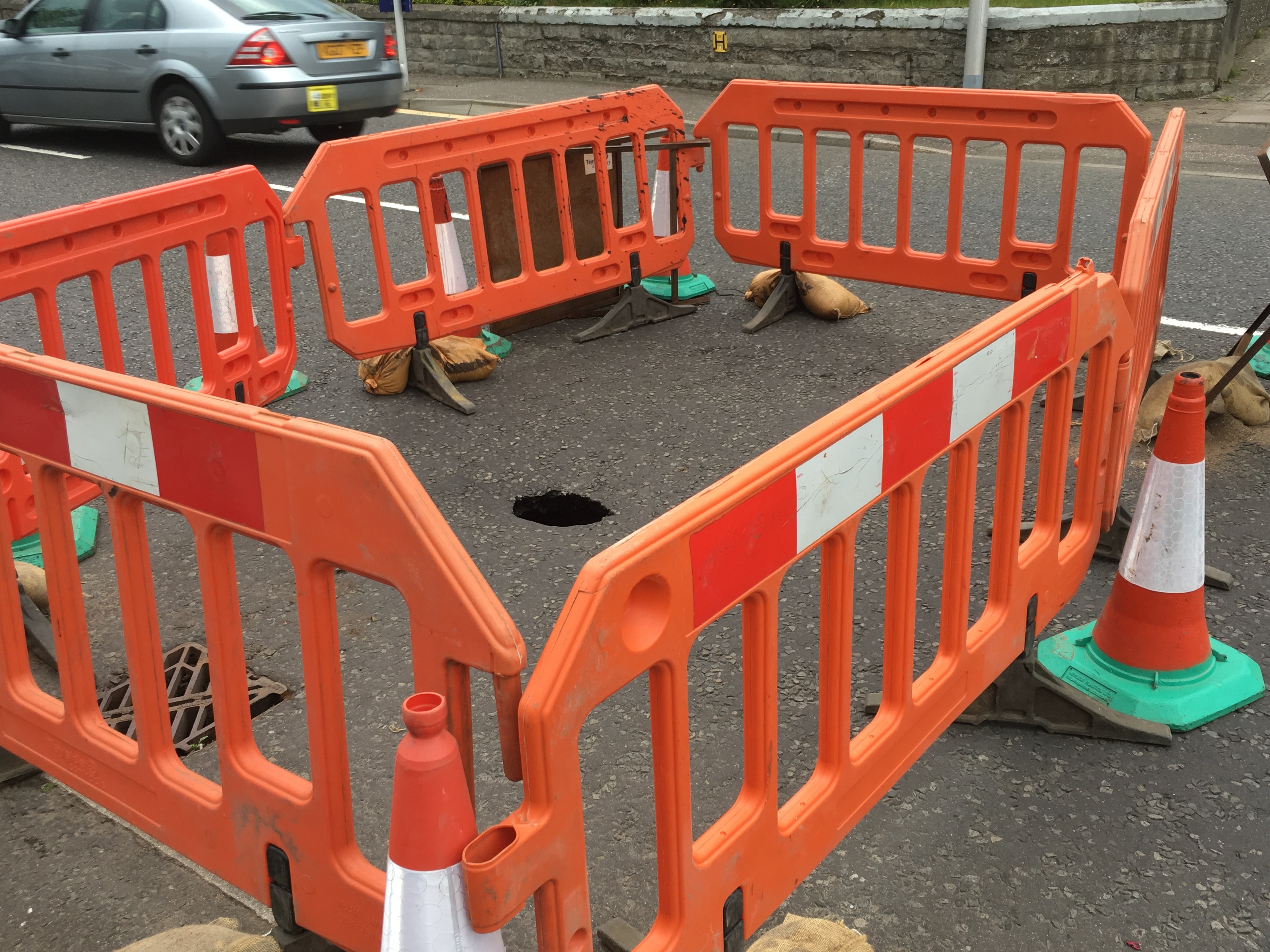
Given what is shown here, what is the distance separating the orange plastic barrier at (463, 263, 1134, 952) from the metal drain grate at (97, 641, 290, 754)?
1733 millimetres

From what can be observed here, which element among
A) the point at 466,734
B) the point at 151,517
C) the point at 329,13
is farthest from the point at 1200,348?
the point at 329,13

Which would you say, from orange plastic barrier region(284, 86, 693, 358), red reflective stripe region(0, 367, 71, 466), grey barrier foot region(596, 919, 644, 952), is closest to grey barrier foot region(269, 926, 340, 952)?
grey barrier foot region(596, 919, 644, 952)

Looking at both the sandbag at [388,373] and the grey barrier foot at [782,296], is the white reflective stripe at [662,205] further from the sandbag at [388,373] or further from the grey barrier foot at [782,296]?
the sandbag at [388,373]

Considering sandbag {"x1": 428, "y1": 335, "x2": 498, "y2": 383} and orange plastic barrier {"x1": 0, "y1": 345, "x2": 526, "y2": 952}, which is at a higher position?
orange plastic barrier {"x1": 0, "y1": 345, "x2": 526, "y2": 952}

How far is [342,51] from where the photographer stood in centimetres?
1162

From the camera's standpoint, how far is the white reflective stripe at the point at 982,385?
254cm

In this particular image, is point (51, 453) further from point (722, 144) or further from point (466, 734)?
point (722, 144)

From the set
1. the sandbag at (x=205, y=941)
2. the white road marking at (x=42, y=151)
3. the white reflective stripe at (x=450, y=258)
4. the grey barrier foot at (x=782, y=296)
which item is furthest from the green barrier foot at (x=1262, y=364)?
the white road marking at (x=42, y=151)

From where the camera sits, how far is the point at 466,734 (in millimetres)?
1879

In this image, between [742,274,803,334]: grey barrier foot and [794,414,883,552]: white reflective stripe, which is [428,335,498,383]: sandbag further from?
[794,414,883,552]: white reflective stripe

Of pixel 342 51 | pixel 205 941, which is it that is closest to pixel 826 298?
pixel 205 941

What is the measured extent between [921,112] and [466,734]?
17.2ft

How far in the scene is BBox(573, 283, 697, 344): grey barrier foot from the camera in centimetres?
686

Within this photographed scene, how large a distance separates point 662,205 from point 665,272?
1.49ft
